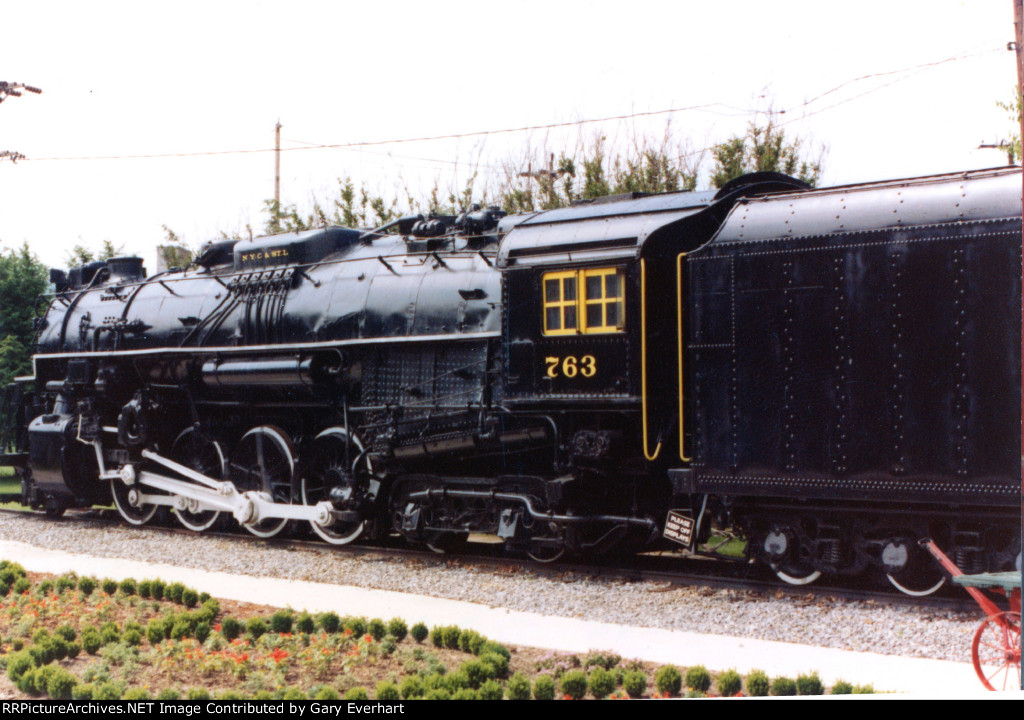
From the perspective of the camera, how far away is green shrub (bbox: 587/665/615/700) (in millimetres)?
5926

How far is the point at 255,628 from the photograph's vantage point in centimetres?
773

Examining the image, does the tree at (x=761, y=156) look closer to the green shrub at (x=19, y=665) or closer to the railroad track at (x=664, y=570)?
the railroad track at (x=664, y=570)

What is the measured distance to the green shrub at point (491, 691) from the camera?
18.9 feet

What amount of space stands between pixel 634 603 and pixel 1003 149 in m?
5.48

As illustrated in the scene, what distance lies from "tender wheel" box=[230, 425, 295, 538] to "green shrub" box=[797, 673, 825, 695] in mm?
8071

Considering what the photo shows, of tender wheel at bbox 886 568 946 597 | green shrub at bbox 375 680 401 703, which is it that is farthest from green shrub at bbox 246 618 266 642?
tender wheel at bbox 886 568 946 597

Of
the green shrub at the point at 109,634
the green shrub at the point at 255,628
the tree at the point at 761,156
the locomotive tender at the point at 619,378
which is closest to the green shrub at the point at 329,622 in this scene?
the green shrub at the point at 255,628

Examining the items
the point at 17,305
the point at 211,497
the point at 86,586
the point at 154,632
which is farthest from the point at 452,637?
the point at 17,305

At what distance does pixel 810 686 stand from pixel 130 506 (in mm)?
11820

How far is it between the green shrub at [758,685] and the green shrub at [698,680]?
0.25 metres

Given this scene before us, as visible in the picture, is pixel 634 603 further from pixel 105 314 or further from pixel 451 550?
pixel 105 314

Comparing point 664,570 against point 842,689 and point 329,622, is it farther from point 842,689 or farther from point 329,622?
point 842,689

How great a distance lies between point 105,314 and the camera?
49.6 feet
